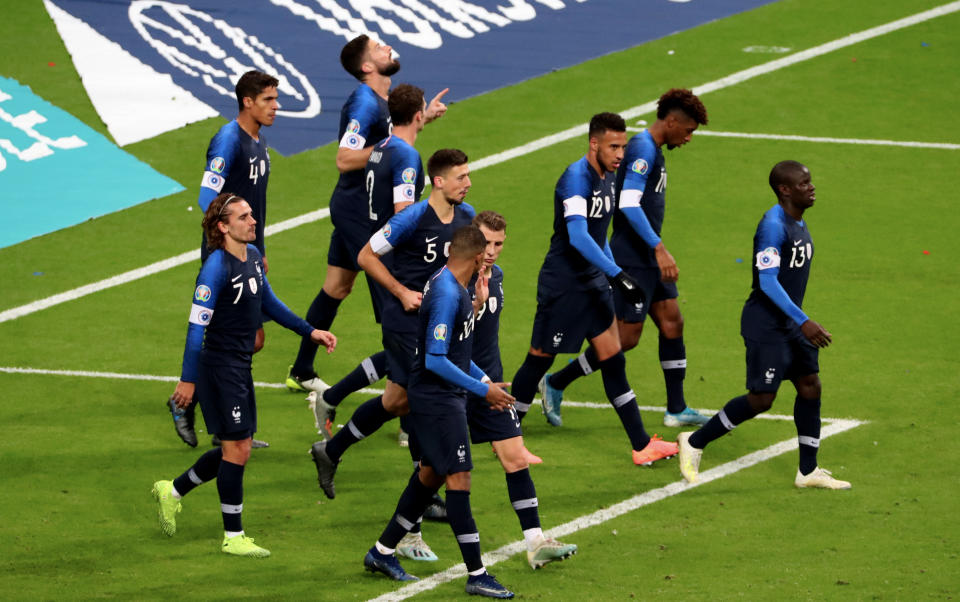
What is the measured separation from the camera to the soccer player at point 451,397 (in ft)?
28.5

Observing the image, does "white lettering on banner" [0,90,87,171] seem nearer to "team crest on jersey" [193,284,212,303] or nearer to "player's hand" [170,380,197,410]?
"team crest on jersey" [193,284,212,303]

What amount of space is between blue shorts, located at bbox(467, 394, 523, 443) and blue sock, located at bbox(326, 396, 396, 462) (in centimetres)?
111

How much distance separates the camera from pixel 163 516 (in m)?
9.85

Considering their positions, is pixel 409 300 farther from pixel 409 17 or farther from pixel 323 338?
pixel 409 17

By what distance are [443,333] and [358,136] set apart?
3.62 metres

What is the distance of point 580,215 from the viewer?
1093 cm

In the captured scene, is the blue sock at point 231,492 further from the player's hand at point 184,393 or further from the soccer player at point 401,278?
the soccer player at point 401,278

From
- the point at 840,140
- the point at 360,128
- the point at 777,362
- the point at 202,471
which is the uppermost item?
the point at 360,128

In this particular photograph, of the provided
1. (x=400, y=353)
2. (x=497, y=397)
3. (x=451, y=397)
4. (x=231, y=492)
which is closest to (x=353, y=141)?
(x=400, y=353)

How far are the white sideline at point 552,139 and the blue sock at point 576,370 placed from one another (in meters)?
5.60

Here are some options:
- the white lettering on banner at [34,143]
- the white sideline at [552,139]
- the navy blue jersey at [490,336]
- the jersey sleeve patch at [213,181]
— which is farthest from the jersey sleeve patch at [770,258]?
the white lettering on banner at [34,143]

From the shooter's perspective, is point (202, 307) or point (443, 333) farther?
point (202, 307)

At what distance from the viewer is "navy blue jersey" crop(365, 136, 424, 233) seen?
36.2ft

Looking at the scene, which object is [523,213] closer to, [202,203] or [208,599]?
[202,203]
